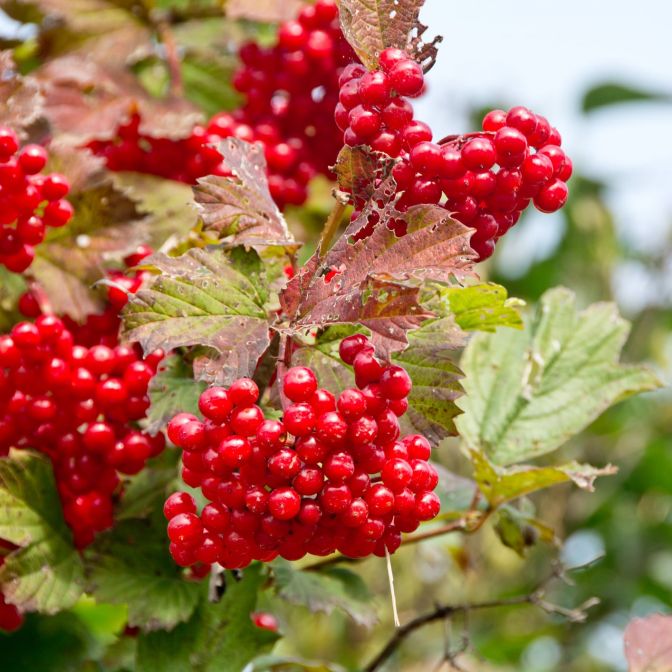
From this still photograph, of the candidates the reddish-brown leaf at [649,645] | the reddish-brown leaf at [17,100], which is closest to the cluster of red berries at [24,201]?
the reddish-brown leaf at [17,100]

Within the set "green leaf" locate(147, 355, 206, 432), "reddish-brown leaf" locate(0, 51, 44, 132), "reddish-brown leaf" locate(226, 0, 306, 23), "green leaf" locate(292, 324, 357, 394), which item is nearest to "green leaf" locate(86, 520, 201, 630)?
"green leaf" locate(147, 355, 206, 432)

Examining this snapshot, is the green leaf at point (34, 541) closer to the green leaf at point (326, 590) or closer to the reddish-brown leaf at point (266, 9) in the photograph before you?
the green leaf at point (326, 590)

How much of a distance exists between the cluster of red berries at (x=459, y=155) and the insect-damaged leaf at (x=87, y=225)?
37 cm

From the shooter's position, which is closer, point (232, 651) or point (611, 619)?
point (232, 651)

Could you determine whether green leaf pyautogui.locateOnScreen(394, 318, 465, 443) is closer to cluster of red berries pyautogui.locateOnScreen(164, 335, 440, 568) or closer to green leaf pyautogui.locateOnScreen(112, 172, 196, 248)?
cluster of red berries pyautogui.locateOnScreen(164, 335, 440, 568)

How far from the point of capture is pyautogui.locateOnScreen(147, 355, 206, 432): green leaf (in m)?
0.88

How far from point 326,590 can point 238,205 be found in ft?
1.46

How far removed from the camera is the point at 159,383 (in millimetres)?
899

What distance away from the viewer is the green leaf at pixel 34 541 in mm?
932

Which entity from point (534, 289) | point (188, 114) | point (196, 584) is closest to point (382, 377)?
point (196, 584)

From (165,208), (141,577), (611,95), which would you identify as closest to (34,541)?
(141,577)

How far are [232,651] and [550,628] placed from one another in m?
1.27

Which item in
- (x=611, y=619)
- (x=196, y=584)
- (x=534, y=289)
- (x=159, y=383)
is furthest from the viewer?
(x=534, y=289)

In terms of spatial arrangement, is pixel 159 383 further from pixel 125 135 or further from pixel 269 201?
pixel 125 135
